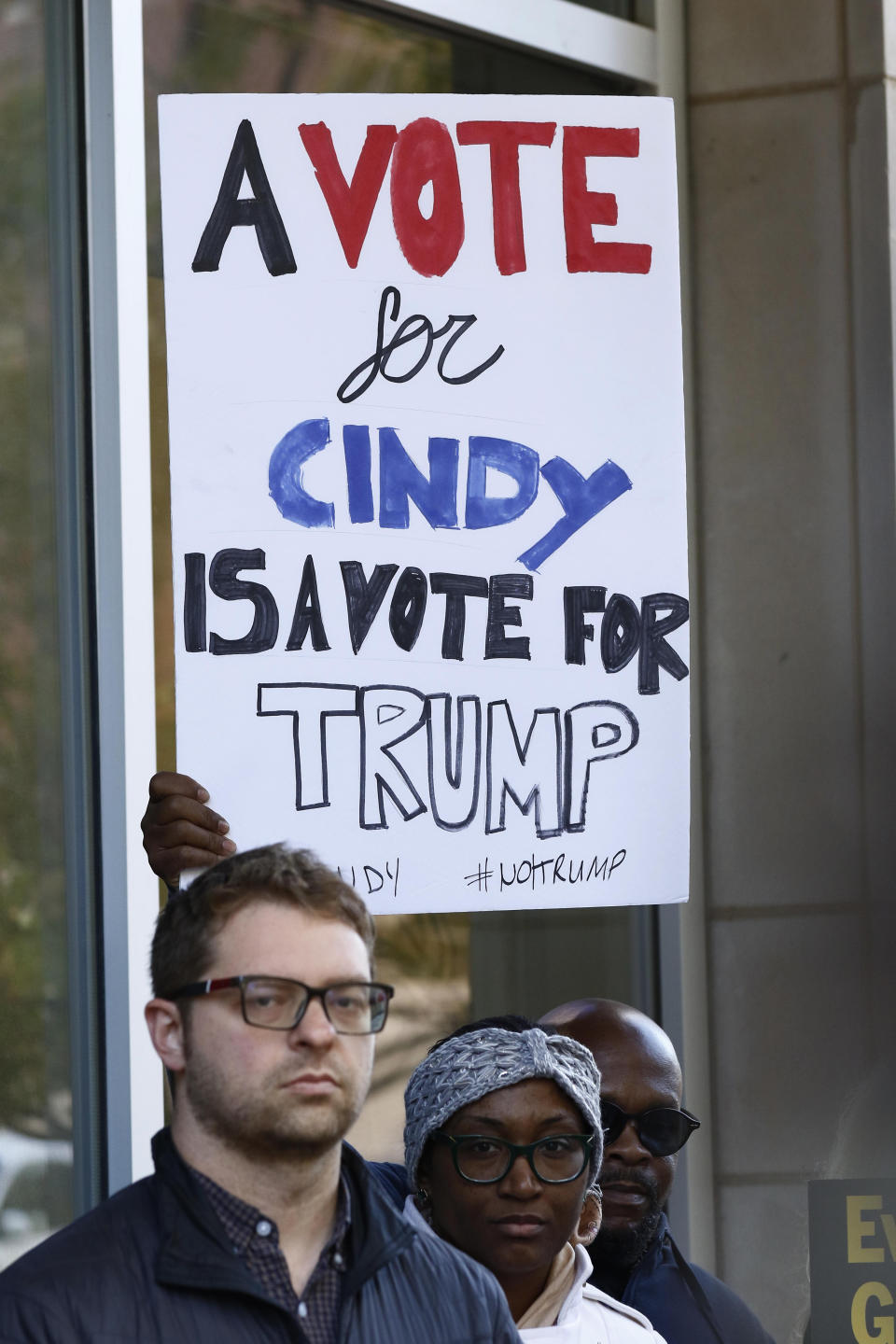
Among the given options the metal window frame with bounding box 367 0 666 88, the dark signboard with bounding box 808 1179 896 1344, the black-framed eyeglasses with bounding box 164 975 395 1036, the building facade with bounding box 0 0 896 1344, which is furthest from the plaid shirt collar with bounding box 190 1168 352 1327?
the metal window frame with bounding box 367 0 666 88

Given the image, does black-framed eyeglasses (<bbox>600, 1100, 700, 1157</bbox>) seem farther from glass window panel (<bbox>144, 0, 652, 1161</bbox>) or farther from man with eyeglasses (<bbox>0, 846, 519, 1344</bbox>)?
glass window panel (<bbox>144, 0, 652, 1161</bbox>)

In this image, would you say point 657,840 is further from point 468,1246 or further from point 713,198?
point 713,198

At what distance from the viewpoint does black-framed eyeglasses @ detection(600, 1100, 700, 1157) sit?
2072mm

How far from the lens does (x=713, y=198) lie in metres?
3.72

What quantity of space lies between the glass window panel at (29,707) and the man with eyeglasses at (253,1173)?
1286 mm

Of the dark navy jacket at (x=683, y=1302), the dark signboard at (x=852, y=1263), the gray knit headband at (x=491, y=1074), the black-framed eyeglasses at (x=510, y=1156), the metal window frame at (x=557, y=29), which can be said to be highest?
the metal window frame at (x=557, y=29)

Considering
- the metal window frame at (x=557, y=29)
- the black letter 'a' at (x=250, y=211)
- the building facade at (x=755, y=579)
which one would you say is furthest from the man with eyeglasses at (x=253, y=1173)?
the metal window frame at (x=557, y=29)

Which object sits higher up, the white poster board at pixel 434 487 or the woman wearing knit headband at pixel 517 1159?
the white poster board at pixel 434 487

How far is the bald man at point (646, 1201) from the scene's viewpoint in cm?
204

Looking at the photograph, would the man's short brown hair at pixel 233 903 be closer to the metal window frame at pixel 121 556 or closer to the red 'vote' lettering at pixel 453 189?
the red 'vote' lettering at pixel 453 189

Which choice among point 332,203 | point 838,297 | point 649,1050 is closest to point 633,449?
point 332,203

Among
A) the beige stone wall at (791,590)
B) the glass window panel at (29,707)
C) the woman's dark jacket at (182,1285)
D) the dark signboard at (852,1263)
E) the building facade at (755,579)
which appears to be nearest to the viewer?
the woman's dark jacket at (182,1285)

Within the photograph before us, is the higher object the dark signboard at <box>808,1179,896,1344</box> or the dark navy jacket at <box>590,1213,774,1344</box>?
the dark navy jacket at <box>590,1213,774,1344</box>

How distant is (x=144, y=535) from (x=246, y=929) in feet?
5.00
